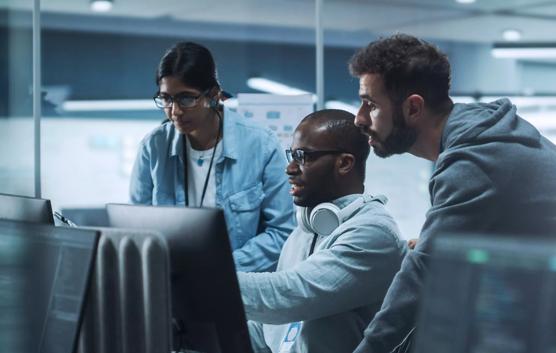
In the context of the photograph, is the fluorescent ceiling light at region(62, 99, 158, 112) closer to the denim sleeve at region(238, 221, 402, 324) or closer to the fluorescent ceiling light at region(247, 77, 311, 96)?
the fluorescent ceiling light at region(247, 77, 311, 96)

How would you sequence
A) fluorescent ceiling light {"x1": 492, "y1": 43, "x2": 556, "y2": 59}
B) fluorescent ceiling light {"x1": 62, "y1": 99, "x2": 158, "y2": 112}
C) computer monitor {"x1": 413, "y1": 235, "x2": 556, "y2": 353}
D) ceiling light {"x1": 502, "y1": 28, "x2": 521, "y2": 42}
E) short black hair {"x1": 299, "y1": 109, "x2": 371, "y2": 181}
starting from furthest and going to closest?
fluorescent ceiling light {"x1": 492, "y1": 43, "x2": 556, "y2": 59} < ceiling light {"x1": 502, "y1": 28, "x2": 521, "y2": 42} < fluorescent ceiling light {"x1": 62, "y1": 99, "x2": 158, "y2": 112} < short black hair {"x1": 299, "y1": 109, "x2": 371, "y2": 181} < computer monitor {"x1": 413, "y1": 235, "x2": 556, "y2": 353}

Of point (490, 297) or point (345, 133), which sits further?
point (345, 133)

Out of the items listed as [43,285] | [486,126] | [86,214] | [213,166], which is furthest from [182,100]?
[86,214]

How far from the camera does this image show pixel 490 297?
2.79ft

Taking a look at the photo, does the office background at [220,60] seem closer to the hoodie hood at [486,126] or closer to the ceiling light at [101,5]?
the ceiling light at [101,5]

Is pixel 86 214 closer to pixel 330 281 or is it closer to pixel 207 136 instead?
pixel 207 136

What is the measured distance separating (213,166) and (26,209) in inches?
32.4

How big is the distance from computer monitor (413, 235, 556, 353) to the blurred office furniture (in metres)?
0.57

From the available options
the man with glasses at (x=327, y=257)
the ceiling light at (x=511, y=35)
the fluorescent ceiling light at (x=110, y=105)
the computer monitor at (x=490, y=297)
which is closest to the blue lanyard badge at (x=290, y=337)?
the man with glasses at (x=327, y=257)

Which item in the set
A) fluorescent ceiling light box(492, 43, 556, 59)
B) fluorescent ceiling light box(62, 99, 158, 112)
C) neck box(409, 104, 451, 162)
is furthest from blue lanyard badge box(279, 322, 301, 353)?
fluorescent ceiling light box(492, 43, 556, 59)

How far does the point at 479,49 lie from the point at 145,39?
115 inches

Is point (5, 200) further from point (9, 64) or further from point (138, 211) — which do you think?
point (9, 64)

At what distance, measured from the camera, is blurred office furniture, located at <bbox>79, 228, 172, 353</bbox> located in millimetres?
1394

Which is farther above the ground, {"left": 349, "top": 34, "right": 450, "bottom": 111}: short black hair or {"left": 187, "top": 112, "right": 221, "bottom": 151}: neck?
{"left": 349, "top": 34, "right": 450, "bottom": 111}: short black hair
